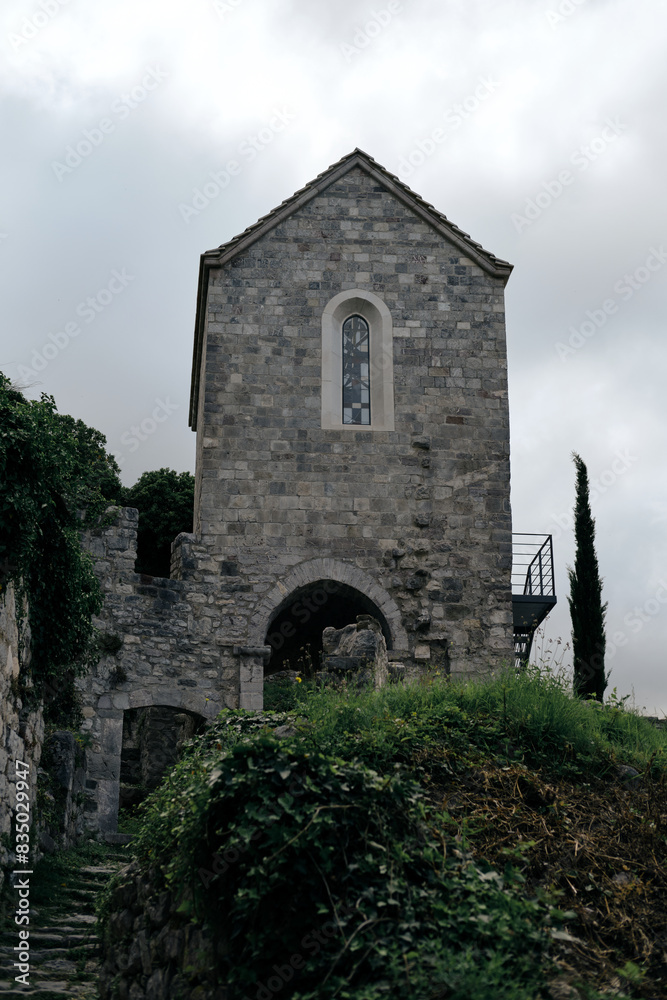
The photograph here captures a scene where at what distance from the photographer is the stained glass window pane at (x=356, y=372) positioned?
50.9 feet

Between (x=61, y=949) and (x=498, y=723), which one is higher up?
(x=498, y=723)

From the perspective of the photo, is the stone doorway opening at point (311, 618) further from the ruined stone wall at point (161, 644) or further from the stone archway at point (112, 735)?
the stone archway at point (112, 735)

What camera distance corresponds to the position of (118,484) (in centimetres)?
2406

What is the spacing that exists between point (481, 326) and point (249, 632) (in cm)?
595

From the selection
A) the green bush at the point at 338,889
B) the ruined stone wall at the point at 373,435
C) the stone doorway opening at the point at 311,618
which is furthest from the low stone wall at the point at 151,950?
the ruined stone wall at the point at 373,435

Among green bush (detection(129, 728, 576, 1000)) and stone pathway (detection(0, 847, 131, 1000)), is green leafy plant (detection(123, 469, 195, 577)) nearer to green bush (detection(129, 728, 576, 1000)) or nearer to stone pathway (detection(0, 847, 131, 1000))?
stone pathway (detection(0, 847, 131, 1000))

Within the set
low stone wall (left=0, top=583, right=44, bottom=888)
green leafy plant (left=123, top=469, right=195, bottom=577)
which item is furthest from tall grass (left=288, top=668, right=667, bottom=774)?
green leafy plant (left=123, top=469, right=195, bottom=577)

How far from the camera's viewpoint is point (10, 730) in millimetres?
8477

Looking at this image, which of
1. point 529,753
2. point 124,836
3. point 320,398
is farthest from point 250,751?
point 320,398

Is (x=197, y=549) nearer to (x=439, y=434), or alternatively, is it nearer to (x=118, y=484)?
(x=439, y=434)

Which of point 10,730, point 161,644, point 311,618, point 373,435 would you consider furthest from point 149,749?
point 10,730

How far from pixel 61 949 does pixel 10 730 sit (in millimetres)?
1756

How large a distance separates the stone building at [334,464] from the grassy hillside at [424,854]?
6731mm

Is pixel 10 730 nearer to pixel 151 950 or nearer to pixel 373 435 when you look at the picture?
pixel 151 950
